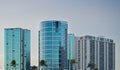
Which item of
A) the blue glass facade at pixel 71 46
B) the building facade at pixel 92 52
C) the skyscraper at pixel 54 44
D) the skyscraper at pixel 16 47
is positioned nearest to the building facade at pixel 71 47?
the blue glass facade at pixel 71 46

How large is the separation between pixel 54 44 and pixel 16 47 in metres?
9.29

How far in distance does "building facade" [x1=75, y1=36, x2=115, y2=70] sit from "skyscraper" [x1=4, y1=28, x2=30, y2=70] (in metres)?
20.5

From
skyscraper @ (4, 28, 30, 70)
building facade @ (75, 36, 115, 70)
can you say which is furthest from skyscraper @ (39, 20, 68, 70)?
building facade @ (75, 36, 115, 70)

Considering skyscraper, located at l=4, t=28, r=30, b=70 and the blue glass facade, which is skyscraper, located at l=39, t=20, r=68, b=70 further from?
the blue glass facade

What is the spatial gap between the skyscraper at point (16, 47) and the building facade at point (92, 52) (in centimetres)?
2053

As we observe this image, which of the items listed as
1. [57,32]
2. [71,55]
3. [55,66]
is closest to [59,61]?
[55,66]

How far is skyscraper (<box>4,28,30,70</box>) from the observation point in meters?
75.9

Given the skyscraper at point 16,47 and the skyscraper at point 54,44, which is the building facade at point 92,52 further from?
the skyscraper at point 16,47

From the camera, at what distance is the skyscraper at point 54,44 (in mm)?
74688

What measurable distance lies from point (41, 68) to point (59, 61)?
4.57 m

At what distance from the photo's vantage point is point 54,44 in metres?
74.8

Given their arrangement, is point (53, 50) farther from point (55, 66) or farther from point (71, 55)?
point (71, 55)

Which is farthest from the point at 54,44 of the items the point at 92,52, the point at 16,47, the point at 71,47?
the point at 92,52

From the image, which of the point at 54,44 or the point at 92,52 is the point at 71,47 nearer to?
the point at 92,52
